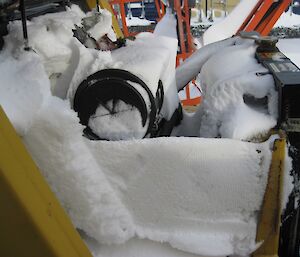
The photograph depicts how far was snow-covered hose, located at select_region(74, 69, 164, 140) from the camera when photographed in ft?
4.19

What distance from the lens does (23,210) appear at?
2.58 feet

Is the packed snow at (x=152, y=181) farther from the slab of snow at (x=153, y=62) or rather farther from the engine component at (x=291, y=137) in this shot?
the slab of snow at (x=153, y=62)

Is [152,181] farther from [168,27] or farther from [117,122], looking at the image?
[168,27]

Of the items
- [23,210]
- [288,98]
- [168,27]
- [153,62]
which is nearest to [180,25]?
[168,27]

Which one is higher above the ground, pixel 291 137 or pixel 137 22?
pixel 291 137

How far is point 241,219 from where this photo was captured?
3.71 ft

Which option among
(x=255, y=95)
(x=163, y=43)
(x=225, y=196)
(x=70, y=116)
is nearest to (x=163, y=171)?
(x=225, y=196)

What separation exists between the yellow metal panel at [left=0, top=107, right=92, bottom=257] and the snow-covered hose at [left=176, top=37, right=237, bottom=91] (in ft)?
4.21

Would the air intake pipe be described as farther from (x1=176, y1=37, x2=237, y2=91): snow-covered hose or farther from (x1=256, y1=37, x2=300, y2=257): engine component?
(x1=176, y1=37, x2=237, y2=91): snow-covered hose

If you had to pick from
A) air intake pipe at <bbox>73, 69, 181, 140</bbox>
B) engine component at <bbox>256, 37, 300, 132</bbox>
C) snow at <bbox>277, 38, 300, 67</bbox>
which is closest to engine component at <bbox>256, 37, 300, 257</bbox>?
engine component at <bbox>256, 37, 300, 132</bbox>

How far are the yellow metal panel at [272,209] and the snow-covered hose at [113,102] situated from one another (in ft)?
1.47

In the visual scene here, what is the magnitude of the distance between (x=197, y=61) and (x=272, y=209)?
1043mm

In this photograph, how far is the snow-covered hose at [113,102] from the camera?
128 centimetres

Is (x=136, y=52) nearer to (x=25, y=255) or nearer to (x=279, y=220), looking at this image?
(x=279, y=220)
